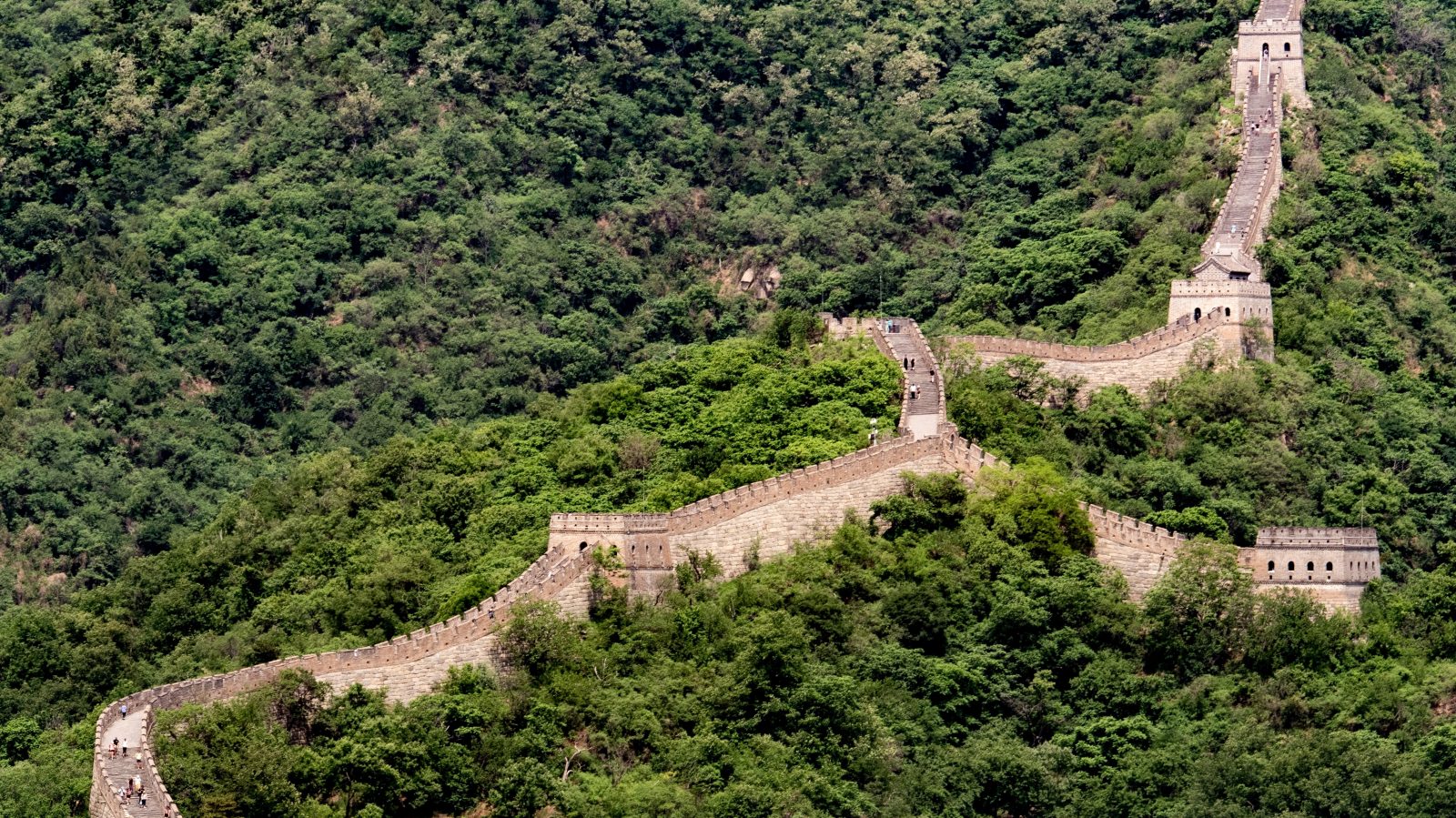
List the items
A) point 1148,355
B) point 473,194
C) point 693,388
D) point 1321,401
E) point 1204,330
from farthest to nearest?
point 473,194 → point 693,388 → point 1204,330 → point 1148,355 → point 1321,401

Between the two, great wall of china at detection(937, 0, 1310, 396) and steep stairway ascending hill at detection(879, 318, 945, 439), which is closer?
steep stairway ascending hill at detection(879, 318, 945, 439)

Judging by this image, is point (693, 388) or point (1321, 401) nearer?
point (1321, 401)

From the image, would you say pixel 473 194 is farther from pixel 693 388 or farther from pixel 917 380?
pixel 917 380

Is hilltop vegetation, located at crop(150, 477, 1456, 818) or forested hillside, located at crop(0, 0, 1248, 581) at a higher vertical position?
forested hillside, located at crop(0, 0, 1248, 581)

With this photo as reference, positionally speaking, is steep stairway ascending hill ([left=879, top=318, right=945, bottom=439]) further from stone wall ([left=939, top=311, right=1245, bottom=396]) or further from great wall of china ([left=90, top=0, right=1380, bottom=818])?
stone wall ([left=939, top=311, right=1245, bottom=396])

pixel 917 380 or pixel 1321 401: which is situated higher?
pixel 917 380

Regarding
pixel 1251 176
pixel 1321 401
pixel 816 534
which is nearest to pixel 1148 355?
pixel 1321 401

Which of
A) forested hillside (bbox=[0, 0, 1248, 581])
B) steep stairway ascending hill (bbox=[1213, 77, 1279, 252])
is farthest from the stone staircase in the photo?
forested hillside (bbox=[0, 0, 1248, 581])

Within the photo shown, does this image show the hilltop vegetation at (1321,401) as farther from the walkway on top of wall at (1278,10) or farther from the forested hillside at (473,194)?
the walkway on top of wall at (1278,10)

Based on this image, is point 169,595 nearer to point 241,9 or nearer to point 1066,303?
point 1066,303
